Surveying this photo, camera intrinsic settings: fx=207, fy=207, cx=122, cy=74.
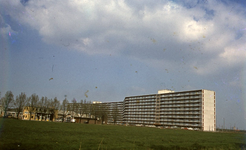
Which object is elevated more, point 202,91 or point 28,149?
point 202,91

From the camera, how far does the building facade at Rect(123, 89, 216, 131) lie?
112 m

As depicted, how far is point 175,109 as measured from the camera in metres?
128

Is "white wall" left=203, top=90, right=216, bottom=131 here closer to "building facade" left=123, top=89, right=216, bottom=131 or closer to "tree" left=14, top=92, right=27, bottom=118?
"building facade" left=123, top=89, right=216, bottom=131

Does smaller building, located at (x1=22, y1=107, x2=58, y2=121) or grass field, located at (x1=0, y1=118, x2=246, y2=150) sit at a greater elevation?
grass field, located at (x1=0, y1=118, x2=246, y2=150)

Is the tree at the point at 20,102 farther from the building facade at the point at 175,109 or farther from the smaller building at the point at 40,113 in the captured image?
the building facade at the point at 175,109

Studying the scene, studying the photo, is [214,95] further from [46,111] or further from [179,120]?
[46,111]

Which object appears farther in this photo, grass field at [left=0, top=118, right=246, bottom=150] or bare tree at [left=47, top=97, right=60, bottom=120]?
bare tree at [left=47, top=97, right=60, bottom=120]

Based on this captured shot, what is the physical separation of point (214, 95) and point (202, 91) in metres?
10.1

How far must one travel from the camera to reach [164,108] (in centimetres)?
13662

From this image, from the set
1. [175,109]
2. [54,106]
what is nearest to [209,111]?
[175,109]

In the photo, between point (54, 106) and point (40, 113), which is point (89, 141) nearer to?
point (40, 113)

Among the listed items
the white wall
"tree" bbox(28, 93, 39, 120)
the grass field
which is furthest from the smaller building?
the white wall

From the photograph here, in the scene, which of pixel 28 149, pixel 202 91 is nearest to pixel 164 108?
pixel 202 91

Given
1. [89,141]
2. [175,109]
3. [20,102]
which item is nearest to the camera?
[89,141]
